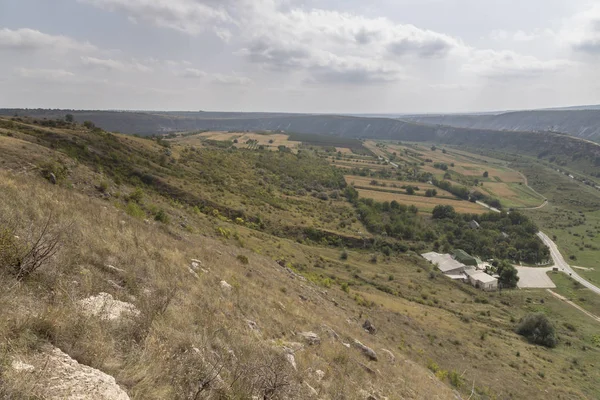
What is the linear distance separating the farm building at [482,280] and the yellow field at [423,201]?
38.5 m

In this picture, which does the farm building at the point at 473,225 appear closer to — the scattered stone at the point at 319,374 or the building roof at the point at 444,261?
the building roof at the point at 444,261

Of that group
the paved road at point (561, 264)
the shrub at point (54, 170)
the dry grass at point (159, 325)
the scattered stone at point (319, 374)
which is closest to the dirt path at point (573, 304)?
the paved road at point (561, 264)

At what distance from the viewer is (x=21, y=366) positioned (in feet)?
14.6

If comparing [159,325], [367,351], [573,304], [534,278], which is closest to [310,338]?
[367,351]

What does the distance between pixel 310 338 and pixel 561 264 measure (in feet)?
281

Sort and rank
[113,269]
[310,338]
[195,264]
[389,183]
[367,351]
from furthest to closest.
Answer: [389,183] → [367,351] → [195,264] → [310,338] → [113,269]

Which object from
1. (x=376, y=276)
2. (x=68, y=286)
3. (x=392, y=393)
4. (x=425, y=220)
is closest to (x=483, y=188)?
(x=425, y=220)

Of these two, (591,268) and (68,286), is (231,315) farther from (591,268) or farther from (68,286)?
(591,268)

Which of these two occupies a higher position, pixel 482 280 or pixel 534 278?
pixel 482 280

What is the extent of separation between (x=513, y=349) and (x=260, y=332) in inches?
1305

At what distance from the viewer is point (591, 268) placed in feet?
234

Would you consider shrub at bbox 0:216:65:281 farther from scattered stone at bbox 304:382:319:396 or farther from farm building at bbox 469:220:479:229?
farm building at bbox 469:220:479:229

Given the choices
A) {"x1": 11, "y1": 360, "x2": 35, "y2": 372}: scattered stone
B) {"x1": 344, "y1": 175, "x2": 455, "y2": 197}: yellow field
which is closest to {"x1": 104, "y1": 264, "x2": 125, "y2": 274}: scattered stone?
{"x1": 11, "y1": 360, "x2": 35, "y2": 372}: scattered stone

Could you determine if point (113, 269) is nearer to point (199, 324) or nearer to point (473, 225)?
point (199, 324)
